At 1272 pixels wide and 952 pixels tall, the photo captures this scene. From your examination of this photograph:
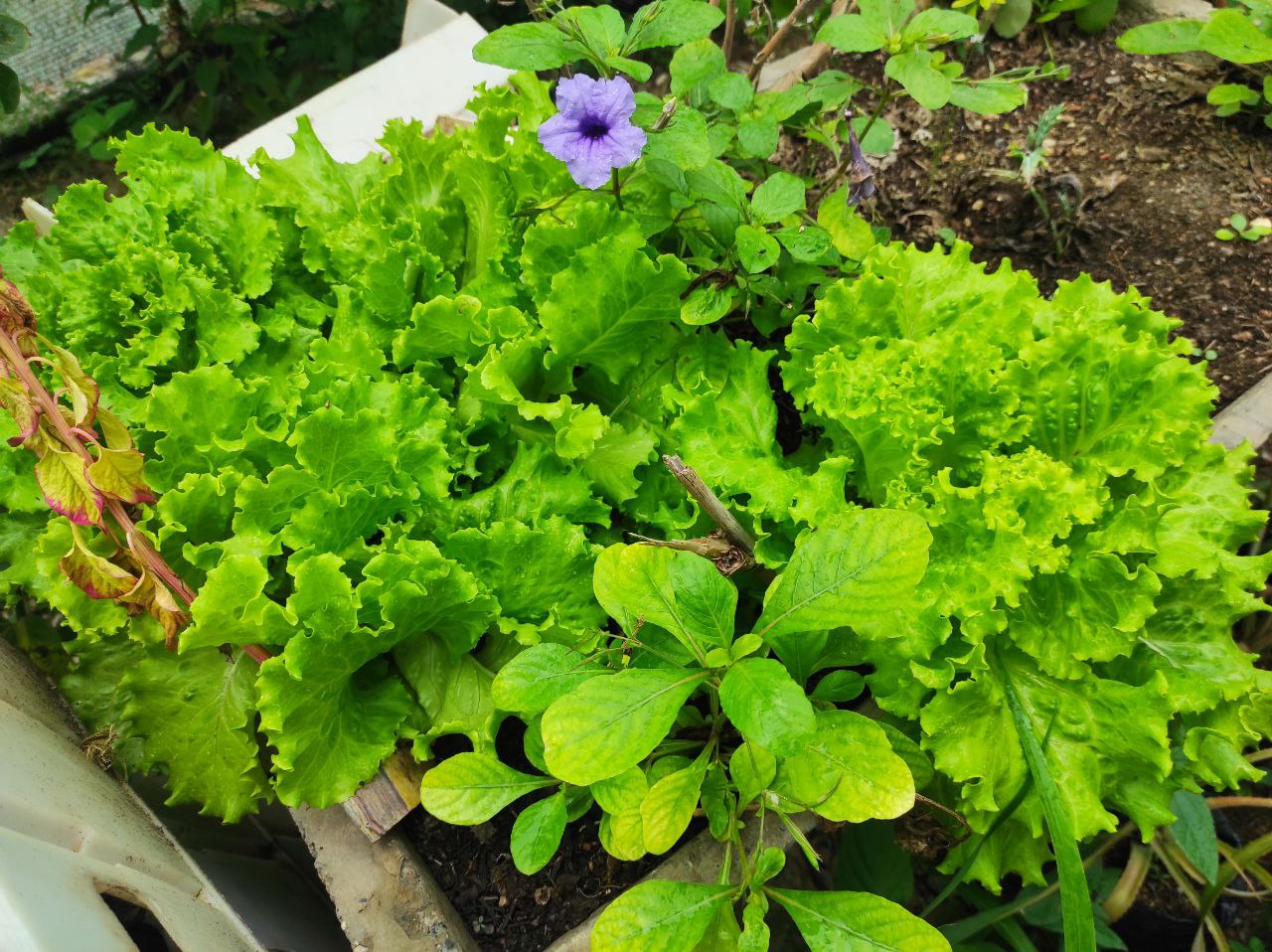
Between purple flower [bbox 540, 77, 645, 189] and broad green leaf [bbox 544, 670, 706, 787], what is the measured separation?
2.20ft

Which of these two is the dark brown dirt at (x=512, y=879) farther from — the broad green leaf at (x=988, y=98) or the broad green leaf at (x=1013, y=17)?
the broad green leaf at (x=1013, y=17)

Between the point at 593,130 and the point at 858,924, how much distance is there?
1073mm

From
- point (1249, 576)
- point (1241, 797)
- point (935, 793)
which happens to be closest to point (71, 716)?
point (935, 793)

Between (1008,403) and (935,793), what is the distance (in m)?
0.62

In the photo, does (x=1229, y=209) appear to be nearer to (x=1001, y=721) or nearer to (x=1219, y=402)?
(x=1219, y=402)

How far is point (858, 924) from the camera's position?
999mm

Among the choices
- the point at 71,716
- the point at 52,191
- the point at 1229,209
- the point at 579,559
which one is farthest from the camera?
the point at 52,191

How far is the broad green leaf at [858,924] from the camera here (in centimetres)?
96

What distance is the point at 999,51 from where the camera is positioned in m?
2.39

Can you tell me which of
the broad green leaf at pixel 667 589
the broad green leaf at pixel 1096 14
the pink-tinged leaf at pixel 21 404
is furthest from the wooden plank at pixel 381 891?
the broad green leaf at pixel 1096 14

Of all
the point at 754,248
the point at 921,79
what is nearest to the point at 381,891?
the point at 754,248

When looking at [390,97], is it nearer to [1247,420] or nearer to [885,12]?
[885,12]

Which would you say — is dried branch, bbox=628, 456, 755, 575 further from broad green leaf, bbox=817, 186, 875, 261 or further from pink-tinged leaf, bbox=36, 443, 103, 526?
pink-tinged leaf, bbox=36, 443, 103, 526

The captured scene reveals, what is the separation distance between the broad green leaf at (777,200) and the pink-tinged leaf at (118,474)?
93 centimetres
